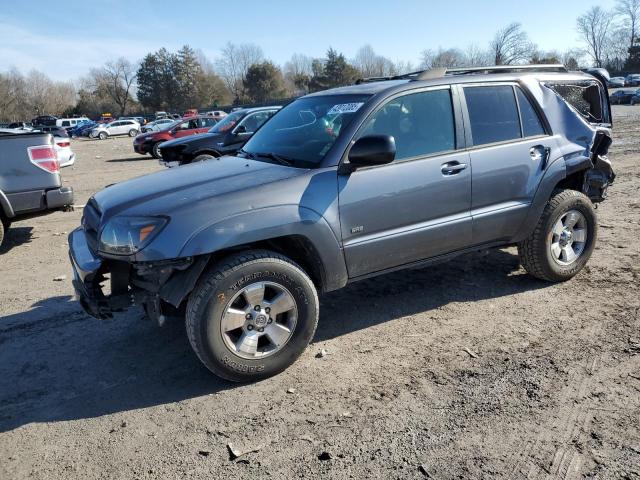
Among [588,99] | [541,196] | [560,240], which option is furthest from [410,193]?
[588,99]

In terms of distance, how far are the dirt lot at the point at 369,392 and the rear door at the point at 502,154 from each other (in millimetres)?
755

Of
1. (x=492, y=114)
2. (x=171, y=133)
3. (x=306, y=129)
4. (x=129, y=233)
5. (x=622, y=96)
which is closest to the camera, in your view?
(x=129, y=233)

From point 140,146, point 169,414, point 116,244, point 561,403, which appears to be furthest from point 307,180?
point 140,146

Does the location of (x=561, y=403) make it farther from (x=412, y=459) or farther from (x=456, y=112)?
(x=456, y=112)

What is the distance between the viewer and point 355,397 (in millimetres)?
3201

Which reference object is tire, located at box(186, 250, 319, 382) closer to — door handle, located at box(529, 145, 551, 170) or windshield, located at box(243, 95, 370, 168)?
windshield, located at box(243, 95, 370, 168)

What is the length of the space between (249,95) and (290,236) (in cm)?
8474

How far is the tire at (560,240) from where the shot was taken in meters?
4.58

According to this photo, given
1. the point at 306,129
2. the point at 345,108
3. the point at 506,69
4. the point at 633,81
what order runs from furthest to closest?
the point at 633,81 → the point at 506,69 → the point at 306,129 → the point at 345,108

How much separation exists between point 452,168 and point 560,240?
4.92 feet

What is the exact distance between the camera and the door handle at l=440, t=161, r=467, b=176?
3.97 meters

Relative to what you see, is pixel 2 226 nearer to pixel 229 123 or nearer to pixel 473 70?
pixel 473 70

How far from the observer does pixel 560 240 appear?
15.6ft

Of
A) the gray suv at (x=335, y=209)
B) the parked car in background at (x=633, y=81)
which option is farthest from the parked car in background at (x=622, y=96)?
the gray suv at (x=335, y=209)
